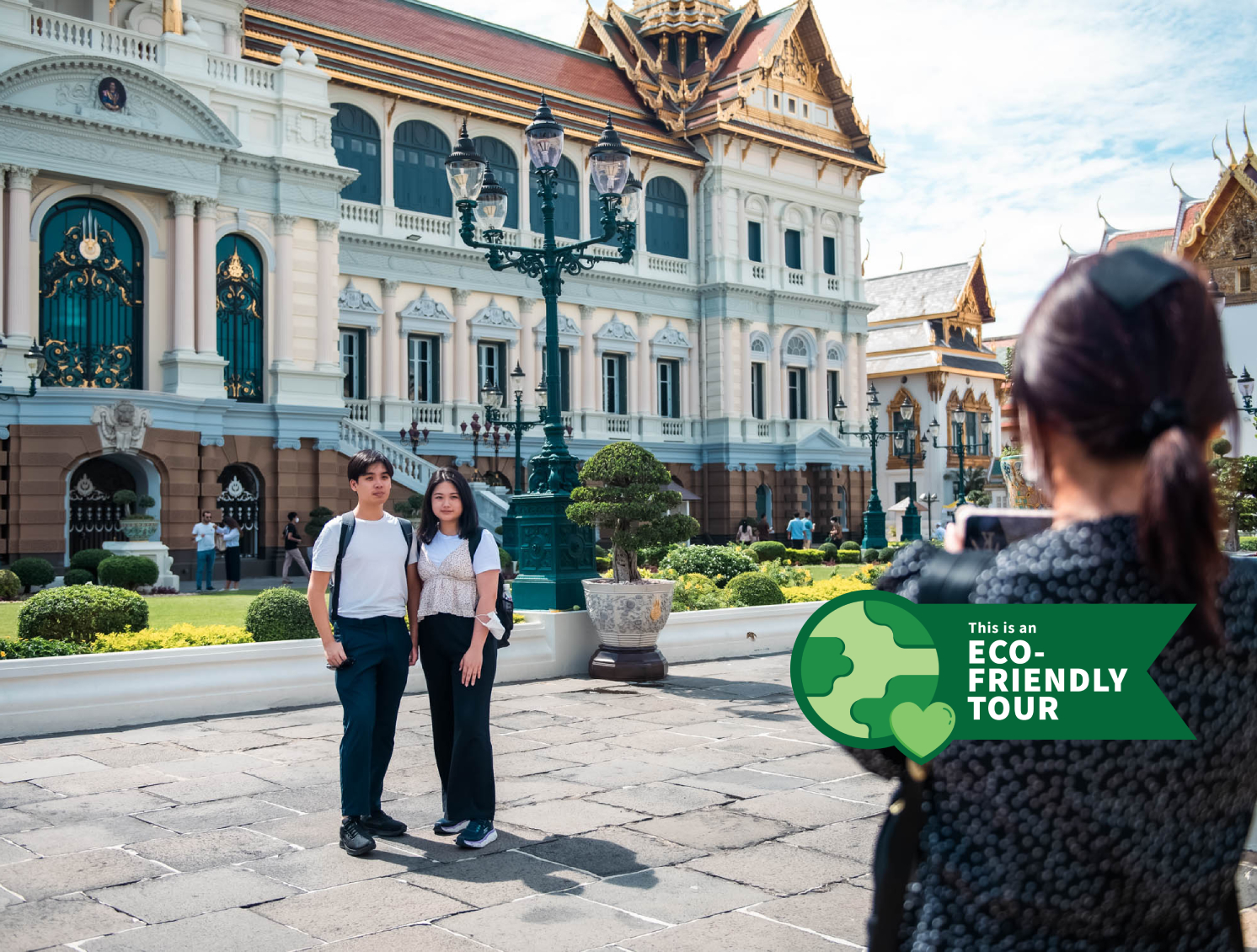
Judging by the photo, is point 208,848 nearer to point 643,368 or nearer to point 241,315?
point 241,315

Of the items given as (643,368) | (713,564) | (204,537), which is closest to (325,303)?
(204,537)

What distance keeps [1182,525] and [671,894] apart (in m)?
3.93

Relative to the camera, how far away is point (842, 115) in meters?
43.9

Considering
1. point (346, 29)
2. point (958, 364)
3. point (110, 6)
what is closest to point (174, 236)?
point (110, 6)

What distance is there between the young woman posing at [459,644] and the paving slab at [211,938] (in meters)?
1.27

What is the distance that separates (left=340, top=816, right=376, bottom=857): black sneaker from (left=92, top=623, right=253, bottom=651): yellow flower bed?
5.17m

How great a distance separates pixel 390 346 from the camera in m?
32.8

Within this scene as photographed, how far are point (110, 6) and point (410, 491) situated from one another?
41.6 ft

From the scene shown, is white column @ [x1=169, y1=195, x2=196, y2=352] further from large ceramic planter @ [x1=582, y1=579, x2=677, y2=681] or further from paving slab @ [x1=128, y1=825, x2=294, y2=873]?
paving slab @ [x1=128, y1=825, x2=294, y2=873]

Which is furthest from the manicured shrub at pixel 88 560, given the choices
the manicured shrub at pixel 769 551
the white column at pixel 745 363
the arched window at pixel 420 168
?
the white column at pixel 745 363

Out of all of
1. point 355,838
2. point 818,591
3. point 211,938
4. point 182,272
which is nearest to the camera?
point 211,938

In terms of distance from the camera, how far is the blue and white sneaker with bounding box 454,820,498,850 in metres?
5.78

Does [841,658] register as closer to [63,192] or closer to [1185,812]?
[1185,812]

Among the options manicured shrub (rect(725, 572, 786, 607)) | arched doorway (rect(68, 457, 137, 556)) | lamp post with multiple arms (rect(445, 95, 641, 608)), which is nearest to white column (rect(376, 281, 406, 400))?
arched doorway (rect(68, 457, 137, 556))
